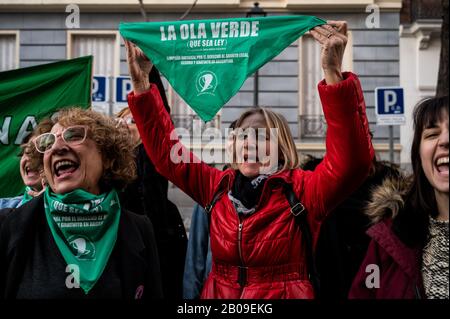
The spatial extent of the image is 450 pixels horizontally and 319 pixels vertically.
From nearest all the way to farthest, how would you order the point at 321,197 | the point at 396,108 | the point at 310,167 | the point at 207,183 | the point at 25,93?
the point at 321,197
the point at 207,183
the point at 310,167
the point at 25,93
the point at 396,108

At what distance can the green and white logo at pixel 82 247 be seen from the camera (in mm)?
2848

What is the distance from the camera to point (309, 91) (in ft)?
53.6

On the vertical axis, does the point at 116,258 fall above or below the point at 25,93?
below

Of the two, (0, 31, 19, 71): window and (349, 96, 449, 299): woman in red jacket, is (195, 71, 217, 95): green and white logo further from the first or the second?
(0, 31, 19, 71): window

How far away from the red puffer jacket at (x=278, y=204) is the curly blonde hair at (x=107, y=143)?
0.13 m

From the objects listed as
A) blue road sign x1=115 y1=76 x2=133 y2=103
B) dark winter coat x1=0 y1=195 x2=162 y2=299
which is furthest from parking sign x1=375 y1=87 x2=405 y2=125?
dark winter coat x1=0 y1=195 x2=162 y2=299

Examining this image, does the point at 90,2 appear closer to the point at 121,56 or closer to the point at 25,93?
the point at 121,56

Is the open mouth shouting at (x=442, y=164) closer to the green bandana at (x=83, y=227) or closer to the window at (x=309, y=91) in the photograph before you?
the green bandana at (x=83, y=227)

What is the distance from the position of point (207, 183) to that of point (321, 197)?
25.8 inches

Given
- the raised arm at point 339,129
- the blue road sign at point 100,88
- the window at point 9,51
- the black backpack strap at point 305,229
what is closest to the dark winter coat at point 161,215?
the black backpack strap at point 305,229

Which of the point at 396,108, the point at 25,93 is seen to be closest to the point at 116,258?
the point at 25,93

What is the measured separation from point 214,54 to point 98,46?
42.7ft

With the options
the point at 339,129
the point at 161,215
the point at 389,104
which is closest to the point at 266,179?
the point at 339,129

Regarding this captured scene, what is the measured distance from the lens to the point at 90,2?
15688mm
